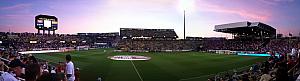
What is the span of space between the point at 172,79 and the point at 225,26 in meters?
47.4

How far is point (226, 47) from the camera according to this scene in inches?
2736

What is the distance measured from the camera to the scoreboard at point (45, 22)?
70.1m

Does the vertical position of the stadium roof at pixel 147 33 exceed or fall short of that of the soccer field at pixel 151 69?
it exceeds it

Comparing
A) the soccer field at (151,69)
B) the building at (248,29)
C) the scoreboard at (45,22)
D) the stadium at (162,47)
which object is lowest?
the soccer field at (151,69)

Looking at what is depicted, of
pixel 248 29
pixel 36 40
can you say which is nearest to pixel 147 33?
pixel 36 40

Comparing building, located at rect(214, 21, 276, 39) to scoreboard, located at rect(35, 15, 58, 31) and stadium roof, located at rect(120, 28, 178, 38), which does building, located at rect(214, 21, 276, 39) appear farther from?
scoreboard, located at rect(35, 15, 58, 31)

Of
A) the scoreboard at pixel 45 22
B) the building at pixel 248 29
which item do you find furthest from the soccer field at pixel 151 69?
the scoreboard at pixel 45 22

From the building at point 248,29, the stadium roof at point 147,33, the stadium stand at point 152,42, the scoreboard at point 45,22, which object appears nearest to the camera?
the building at point 248,29

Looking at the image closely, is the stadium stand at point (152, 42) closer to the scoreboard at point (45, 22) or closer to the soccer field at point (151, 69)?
the scoreboard at point (45, 22)

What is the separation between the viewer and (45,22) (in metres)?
72.6

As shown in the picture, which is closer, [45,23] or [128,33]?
[45,23]

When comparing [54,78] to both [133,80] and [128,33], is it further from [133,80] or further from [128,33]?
[128,33]

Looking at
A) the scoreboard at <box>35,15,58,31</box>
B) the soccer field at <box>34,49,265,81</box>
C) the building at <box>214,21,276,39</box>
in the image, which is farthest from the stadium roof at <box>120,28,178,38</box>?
the soccer field at <box>34,49,265,81</box>

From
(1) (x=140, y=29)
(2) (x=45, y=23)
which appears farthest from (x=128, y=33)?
(2) (x=45, y=23)
